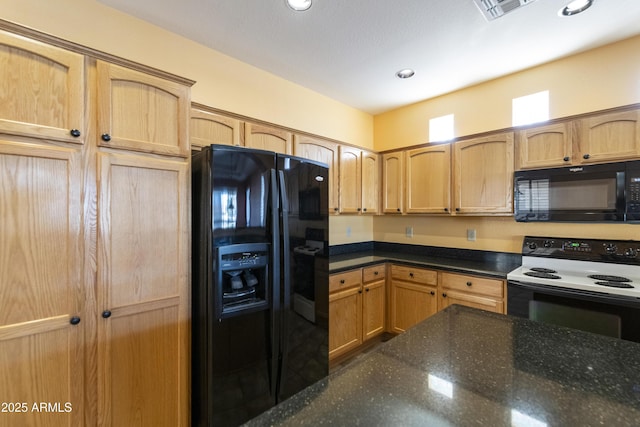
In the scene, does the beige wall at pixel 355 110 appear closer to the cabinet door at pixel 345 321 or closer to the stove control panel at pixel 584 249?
the stove control panel at pixel 584 249

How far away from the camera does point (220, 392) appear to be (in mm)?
1566

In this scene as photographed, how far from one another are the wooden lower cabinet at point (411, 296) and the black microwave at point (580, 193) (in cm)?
99

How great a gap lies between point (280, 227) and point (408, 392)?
1.20 meters

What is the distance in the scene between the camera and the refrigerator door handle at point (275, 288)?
1729 millimetres

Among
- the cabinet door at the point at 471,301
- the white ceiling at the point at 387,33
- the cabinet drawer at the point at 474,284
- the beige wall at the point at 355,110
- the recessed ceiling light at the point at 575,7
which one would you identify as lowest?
the cabinet door at the point at 471,301

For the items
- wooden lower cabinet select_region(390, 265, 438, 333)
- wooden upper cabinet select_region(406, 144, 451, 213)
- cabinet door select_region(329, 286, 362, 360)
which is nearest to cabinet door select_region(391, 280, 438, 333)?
wooden lower cabinet select_region(390, 265, 438, 333)

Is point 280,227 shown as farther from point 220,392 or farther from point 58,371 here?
point 58,371

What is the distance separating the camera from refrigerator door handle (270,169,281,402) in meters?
1.73

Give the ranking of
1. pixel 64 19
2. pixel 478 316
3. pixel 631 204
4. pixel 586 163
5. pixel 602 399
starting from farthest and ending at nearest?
1. pixel 586 163
2. pixel 631 204
3. pixel 64 19
4. pixel 478 316
5. pixel 602 399

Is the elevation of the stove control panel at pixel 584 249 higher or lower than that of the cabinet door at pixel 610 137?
lower

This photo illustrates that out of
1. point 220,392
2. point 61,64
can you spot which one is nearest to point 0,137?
point 61,64

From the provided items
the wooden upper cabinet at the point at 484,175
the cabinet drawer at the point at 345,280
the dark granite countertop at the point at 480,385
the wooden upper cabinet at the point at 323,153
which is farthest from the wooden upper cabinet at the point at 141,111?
the wooden upper cabinet at the point at 484,175

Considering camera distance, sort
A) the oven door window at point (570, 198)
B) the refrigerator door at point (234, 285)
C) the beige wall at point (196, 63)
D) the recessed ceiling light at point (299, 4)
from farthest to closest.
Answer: the oven door window at point (570, 198), the recessed ceiling light at point (299, 4), the beige wall at point (196, 63), the refrigerator door at point (234, 285)

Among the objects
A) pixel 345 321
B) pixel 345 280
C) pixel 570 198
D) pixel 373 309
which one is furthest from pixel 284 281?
pixel 570 198
